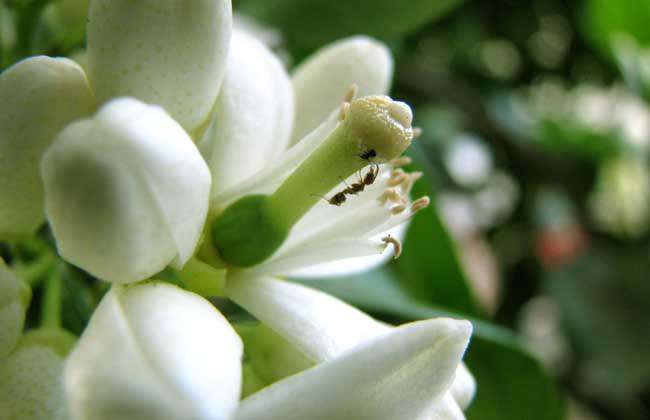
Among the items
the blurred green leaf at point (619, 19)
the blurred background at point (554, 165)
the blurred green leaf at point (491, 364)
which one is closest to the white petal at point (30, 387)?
the blurred green leaf at point (491, 364)

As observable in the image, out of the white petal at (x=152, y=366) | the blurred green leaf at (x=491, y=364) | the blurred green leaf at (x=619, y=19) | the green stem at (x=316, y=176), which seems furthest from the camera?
the blurred green leaf at (x=619, y=19)

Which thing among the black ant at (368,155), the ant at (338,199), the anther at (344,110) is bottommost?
the ant at (338,199)

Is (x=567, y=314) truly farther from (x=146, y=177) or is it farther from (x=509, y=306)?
(x=146, y=177)

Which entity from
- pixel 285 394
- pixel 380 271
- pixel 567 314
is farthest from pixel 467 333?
pixel 567 314

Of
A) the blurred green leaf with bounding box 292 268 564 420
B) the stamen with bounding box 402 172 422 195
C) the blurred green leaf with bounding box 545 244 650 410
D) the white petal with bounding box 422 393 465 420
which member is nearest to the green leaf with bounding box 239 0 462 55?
the blurred green leaf with bounding box 292 268 564 420

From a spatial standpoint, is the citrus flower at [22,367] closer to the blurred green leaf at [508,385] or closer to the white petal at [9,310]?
the white petal at [9,310]

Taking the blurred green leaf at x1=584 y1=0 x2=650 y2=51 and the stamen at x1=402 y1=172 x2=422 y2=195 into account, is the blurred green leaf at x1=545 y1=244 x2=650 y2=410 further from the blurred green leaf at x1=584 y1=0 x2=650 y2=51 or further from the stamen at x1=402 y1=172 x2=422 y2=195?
the stamen at x1=402 y1=172 x2=422 y2=195
